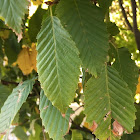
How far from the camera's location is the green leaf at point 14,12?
0.32m

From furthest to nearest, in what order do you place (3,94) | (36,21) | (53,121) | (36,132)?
(36,132) < (3,94) < (36,21) < (53,121)

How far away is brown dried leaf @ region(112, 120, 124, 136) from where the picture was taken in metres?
0.38

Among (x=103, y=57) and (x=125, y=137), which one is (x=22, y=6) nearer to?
(x=103, y=57)

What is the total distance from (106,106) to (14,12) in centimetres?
22

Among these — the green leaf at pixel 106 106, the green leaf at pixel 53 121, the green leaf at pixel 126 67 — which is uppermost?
the green leaf at pixel 126 67

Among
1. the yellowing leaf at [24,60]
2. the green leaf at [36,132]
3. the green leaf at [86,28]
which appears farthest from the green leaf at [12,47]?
the green leaf at [86,28]

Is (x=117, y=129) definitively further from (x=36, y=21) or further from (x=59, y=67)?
(x=36, y=21)

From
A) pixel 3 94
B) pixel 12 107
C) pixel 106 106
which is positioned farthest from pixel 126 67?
pixel 3 94

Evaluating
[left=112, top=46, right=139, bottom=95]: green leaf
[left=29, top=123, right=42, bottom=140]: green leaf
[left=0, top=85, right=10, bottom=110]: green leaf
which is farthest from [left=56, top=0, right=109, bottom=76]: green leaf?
[left=29, top=123, right=42, bottom=140]: green leaf

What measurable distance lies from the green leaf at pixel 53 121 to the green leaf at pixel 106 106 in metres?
0.09

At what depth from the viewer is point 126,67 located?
0.49 metres

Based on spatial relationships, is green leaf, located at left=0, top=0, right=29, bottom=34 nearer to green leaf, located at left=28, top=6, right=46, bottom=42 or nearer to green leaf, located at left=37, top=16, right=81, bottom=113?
green leaf, located at left=37, top=16, right=81, bottom=113

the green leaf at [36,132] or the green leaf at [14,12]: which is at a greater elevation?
the green leaf at [14,12]

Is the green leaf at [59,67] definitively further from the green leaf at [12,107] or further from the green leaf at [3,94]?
the green leaf at [3,94]
